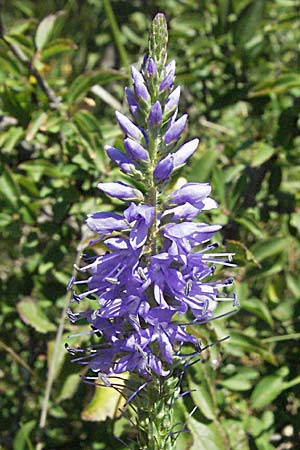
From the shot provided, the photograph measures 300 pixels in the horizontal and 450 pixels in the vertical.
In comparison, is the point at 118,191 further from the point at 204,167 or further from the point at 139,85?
the point at 204,167

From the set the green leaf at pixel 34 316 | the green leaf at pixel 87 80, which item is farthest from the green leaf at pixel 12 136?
the green leaf at pixel 34 316

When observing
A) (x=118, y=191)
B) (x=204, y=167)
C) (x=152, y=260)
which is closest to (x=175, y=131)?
(x=118, y=191)

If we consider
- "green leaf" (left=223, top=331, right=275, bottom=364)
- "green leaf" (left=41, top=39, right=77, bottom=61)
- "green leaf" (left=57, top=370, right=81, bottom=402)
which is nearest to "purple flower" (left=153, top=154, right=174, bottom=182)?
"green leaf" (left=223, top=331, right=275, bottom=364)

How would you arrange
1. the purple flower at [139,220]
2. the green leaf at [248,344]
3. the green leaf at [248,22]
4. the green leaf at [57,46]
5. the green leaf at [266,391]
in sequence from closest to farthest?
the purple flower at [139,220], the green leaf at [248,344], the green leaf at [266,391], the green leaf at [57,46], the green leaf at [248,22]

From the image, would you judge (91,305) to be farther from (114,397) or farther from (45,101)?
(45,101)

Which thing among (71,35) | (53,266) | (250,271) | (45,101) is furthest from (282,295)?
(71,35)

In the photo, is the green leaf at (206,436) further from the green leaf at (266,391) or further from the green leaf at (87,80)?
the green leaf at (87,80)
